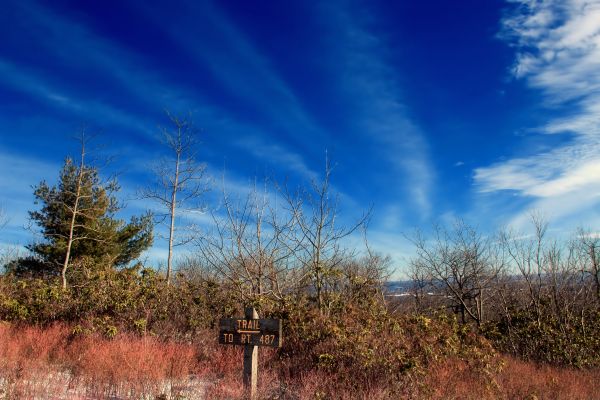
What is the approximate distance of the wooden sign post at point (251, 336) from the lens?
21.1ft

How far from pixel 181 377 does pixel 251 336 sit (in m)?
1.79

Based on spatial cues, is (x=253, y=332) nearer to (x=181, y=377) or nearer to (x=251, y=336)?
(x=251, y=336)

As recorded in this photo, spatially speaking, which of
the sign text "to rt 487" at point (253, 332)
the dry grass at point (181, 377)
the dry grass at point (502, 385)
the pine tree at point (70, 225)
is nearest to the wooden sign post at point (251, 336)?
the sign text "to rt 487" at point (253, 332)

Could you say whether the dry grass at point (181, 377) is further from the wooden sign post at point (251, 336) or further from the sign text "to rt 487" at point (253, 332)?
the sign text "to rt 487" at point (253, 332)

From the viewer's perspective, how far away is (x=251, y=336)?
21.3 ft

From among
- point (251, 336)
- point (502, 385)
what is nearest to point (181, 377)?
point (251, 336)

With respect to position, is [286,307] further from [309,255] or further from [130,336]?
[130,336]

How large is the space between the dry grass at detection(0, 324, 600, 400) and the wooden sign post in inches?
13.2

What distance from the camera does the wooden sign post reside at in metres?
6.43

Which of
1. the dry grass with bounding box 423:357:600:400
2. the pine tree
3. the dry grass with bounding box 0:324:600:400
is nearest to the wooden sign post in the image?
the dry grass with bounding box 0:324:600:400

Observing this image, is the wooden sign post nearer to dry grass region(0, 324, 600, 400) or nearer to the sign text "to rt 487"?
the sign text "to rt 487"

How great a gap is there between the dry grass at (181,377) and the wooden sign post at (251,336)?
334 millimetres

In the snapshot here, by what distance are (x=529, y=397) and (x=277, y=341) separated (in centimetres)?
443

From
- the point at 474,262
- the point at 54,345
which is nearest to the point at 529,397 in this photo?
the point at 54,345
